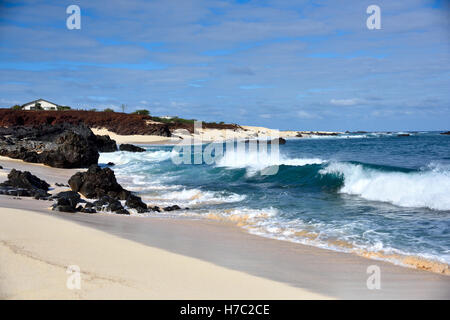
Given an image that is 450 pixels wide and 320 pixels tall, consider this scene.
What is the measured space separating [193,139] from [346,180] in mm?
55625

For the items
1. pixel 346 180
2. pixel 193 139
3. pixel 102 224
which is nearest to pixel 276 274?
pixel 102 224

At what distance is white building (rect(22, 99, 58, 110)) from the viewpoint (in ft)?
232

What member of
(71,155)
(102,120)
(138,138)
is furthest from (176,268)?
(102,120)

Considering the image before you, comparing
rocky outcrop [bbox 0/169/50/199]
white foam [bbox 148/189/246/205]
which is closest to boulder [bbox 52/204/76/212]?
rocky outcrop [bbox 0/169/50/199]

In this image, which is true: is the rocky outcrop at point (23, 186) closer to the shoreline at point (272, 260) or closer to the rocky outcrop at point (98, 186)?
the rocky outcrop at point (98, 186)

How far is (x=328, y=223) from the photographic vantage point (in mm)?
8656

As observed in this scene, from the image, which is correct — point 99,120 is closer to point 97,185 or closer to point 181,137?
point 181,137

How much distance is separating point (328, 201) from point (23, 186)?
8990 mm

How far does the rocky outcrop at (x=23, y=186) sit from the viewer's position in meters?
10.6

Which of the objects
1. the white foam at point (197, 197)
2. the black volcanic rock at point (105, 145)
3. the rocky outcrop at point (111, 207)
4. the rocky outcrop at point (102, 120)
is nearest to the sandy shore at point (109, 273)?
the rocky outcrop at point (111, 207)

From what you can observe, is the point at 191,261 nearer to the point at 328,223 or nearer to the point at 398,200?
the point at 328,223

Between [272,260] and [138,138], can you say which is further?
[138,138]

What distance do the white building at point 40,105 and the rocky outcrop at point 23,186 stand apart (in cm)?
6432

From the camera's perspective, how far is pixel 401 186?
12.6 m
